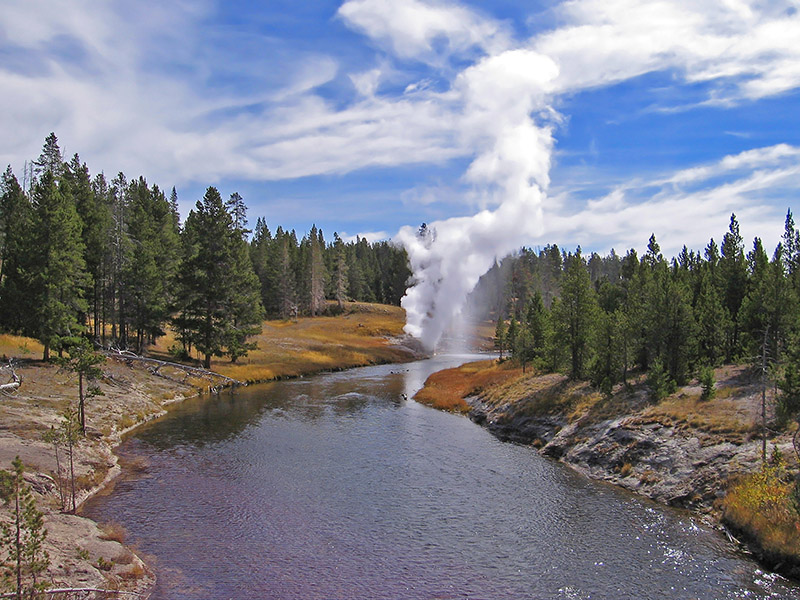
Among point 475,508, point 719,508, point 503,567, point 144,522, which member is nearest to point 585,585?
point 503,567

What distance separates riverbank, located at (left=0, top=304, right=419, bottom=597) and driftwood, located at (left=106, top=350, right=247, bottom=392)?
26.7 inches

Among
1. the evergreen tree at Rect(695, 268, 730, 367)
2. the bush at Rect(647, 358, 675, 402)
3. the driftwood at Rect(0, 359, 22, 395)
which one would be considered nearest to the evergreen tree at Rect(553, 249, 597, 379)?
the bush at Rect(647, 358, 675, 402)

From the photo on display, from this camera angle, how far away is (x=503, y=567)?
22188 millimetres

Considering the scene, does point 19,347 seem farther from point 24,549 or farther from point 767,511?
point 767,511

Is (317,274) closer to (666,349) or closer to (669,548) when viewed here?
(666,349)

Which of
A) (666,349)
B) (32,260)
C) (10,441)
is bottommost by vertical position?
(10,441)

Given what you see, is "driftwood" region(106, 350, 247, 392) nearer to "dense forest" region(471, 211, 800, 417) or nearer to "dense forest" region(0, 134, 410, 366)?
"dense forest" region(0, 134, 410, 366)

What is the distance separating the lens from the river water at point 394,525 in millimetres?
20609

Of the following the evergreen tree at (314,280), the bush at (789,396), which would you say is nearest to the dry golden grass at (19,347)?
the bush at (789,396)

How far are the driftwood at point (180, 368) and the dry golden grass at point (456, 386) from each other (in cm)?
2352

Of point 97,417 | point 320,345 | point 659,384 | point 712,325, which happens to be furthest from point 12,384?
point 320,345

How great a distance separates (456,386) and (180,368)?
34.1 metres

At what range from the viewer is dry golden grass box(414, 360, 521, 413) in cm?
6053

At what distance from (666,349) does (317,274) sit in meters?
113
